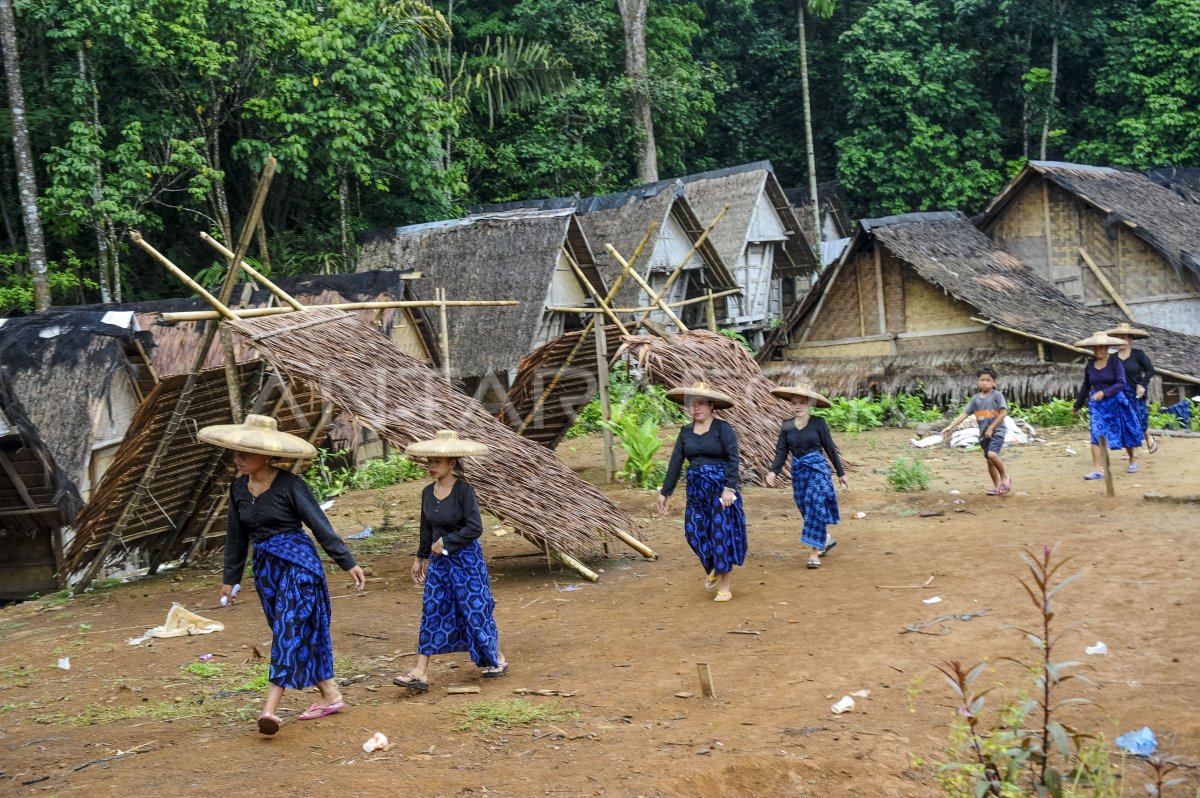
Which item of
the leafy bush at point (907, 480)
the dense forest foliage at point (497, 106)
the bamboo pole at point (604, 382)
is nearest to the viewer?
the leafy bush at point (907, 480)

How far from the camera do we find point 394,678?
244 inches

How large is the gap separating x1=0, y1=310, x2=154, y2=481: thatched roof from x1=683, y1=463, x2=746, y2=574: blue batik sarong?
6442mm

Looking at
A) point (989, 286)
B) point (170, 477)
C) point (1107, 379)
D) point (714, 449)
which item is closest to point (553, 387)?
point (170, 477)

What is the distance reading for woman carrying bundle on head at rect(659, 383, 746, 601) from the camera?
777 cm

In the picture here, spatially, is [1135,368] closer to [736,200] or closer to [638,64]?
[736,200]

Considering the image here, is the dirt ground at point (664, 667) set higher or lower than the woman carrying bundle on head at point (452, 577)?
lower

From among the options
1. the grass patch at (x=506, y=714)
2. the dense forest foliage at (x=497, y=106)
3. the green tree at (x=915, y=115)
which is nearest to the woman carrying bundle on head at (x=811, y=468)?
the grass patch at (x=506, y=714)

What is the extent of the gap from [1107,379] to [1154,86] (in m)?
18.6

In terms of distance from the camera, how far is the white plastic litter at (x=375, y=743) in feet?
16.7

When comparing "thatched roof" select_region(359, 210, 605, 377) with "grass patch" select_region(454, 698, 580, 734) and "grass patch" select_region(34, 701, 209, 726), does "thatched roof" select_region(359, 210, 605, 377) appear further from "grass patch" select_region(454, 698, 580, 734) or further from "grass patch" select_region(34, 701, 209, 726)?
"grass patch" select_region(454, 698, 580, 734)

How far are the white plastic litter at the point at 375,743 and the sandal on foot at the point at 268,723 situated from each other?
0.43 m

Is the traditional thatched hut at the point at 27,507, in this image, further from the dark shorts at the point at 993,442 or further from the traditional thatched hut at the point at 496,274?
the dark shorts at the point at 993,442

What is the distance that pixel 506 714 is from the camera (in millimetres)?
5531

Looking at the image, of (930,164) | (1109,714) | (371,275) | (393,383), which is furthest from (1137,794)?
(930,164)
